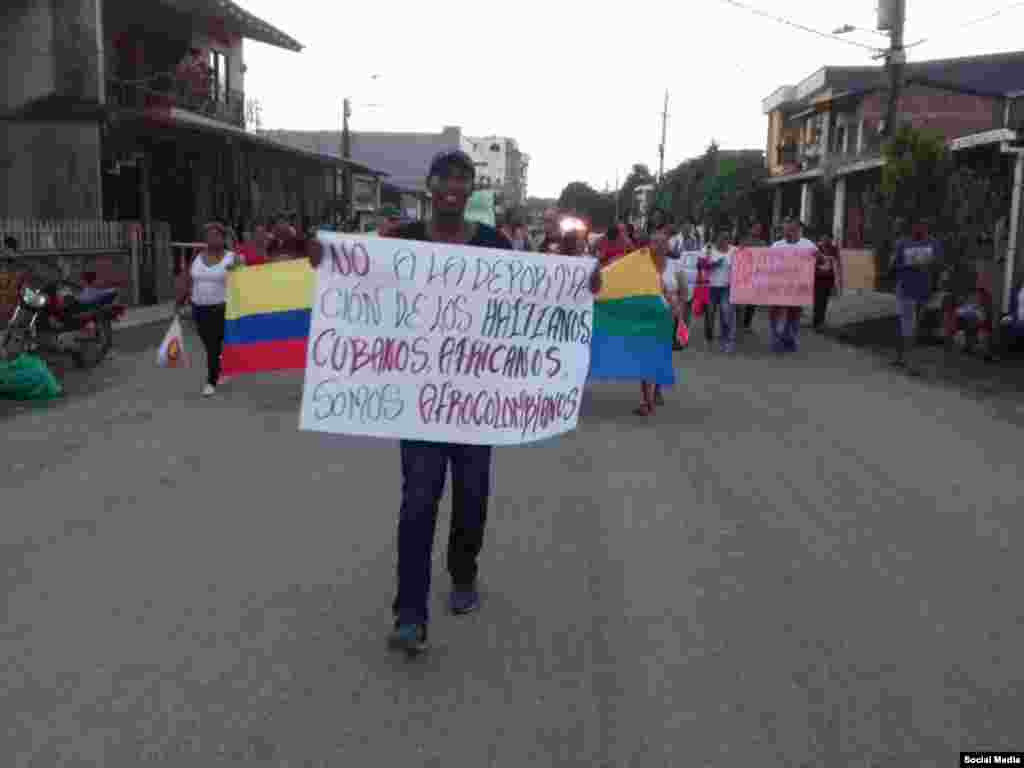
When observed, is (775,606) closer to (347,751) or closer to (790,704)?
(790,704)

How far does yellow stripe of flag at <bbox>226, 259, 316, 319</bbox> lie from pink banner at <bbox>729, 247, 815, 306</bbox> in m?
7.91

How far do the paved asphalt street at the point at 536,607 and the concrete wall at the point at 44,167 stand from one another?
15.8 metres

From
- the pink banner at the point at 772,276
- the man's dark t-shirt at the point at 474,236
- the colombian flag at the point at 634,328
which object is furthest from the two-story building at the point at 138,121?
the man's dark t-shirt at the point at 474,236

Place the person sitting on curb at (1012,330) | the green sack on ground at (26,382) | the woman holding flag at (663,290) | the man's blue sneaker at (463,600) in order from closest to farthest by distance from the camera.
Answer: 1. the man's blue sneaker at (463,600)
2. the woman holding flag at (663,290)
3. the green sack on ground at (26,382)
4. the person sitting on curb at (1012,330)

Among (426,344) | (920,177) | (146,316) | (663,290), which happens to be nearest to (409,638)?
(426,344)

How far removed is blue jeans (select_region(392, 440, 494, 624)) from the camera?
179 inches

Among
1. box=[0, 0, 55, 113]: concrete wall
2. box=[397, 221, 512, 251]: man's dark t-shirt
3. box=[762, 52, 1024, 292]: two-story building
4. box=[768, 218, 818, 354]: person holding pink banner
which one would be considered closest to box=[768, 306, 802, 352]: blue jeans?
box=[768, 218, 818, 354]: person holding pink banner

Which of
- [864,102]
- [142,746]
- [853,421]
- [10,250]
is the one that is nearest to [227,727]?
[142,746]

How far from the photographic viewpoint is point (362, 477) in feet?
25.6

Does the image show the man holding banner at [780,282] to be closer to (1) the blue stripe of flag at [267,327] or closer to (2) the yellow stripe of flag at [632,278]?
(2) the yellow stripe of flag at [632,278]

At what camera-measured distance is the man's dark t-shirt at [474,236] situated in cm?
504

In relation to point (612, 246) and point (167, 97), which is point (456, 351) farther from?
point (167, 97)

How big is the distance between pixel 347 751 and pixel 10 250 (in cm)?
1560

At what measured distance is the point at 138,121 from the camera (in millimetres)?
24953
